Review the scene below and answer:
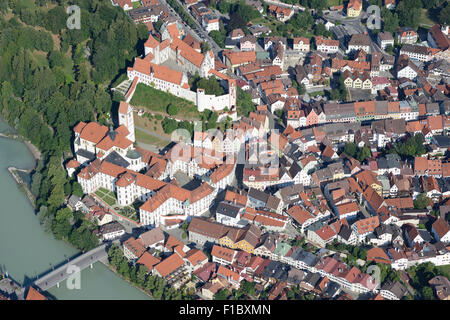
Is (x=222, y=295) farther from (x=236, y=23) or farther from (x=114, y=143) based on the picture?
(x=236, y=23)

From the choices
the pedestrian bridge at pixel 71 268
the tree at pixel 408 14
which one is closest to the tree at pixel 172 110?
the pedestrian bridge at pixel 71 268

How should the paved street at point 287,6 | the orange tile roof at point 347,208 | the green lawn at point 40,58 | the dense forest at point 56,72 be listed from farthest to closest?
the paved street at point 287,6 → the green lawn at point 40,58 → the dense forest at point 56,72 → the orange tile roof at point 347,208

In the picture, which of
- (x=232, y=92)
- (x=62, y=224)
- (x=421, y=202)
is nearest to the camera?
(x=62, y=224)

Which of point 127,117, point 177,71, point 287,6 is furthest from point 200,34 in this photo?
point 127,117

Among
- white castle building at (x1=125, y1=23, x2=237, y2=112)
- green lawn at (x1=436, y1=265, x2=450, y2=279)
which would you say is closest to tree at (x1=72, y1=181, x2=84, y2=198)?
white castle building at (x1=125, y1=23, x2=237, y2=112)

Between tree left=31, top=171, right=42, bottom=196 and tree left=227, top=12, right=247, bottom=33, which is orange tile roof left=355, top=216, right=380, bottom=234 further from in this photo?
tree left=227, top=12, right=247, bottom=33

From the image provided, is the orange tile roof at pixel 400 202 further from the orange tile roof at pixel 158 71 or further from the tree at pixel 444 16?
the tree at pixel 444 16

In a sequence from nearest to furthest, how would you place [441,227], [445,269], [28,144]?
[445,269] → [441,227] → [28,144]
